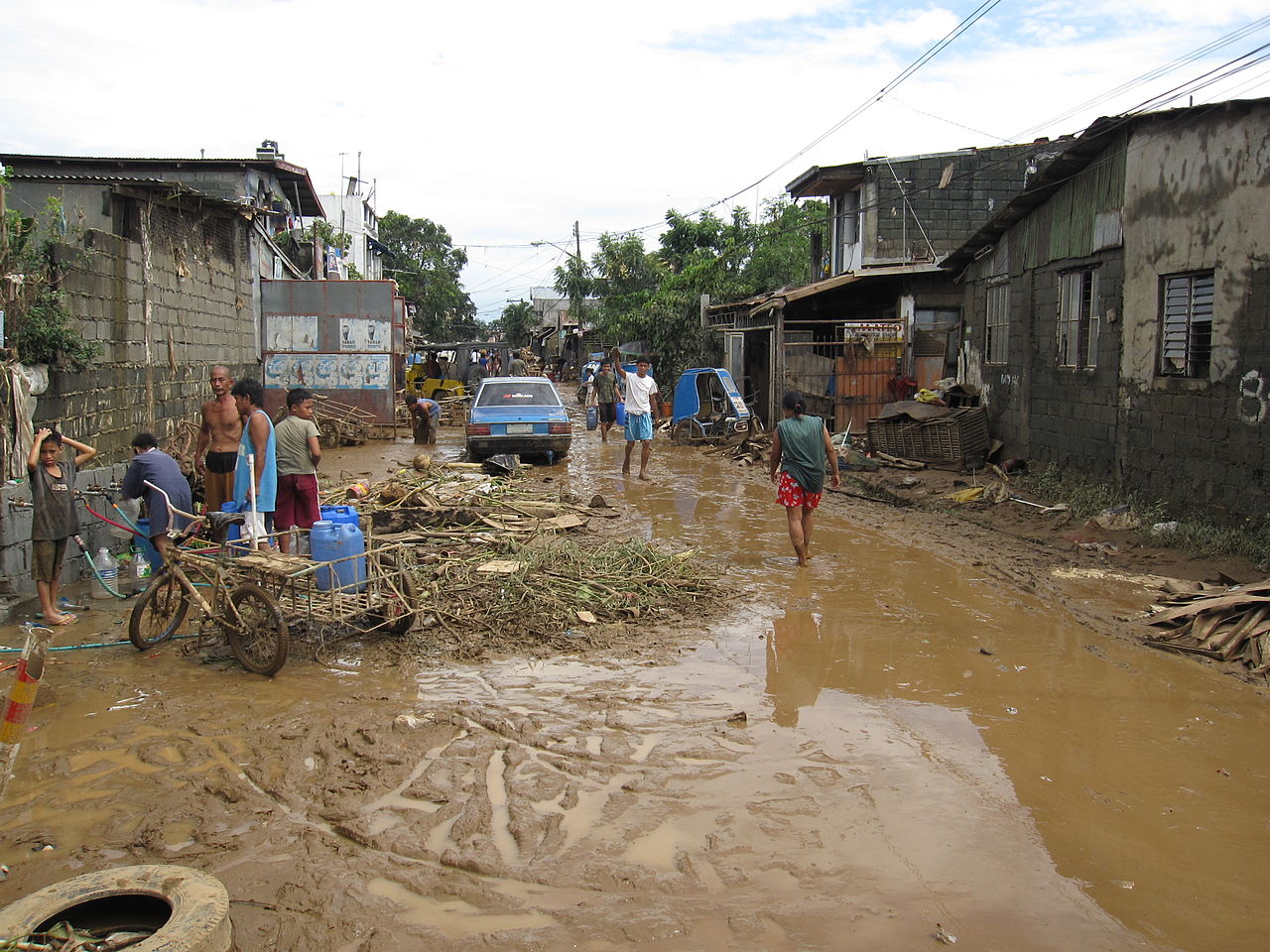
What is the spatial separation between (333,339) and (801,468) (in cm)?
1497

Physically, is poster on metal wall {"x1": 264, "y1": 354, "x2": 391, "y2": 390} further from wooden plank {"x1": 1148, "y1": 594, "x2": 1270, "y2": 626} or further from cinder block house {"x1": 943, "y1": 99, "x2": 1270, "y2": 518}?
wooden plank {"x1": 1148, "y1": 594, "x2": 1270, "y2": 626}

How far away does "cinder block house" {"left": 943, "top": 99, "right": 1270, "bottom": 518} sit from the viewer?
920cm

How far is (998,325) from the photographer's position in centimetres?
1591

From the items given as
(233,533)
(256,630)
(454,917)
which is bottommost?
(454,917)

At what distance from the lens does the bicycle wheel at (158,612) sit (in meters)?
6.40

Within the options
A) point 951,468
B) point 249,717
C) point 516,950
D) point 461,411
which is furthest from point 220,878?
point 461,411

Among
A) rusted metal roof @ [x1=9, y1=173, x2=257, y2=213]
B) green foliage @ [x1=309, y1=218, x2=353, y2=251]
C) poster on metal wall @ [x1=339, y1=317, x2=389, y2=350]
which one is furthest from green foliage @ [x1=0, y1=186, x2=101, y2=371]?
green foliage @ [x1=309, y1=218, x2=353, y2=251]

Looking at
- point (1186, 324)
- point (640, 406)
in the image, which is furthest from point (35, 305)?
point (1186, 324)

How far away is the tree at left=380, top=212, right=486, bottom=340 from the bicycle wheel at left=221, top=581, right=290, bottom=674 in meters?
48.5

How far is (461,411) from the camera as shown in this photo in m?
27.9

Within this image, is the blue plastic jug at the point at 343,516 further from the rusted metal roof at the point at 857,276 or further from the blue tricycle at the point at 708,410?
the rusted metal roof at the point at 857,276

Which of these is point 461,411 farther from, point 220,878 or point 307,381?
point 220,878

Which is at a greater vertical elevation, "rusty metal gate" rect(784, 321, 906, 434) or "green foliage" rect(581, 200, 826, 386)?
"green foliage" rect(581, 200, 826, 386)

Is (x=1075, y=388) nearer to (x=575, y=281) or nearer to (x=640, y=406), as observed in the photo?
(x=640, y=406)
